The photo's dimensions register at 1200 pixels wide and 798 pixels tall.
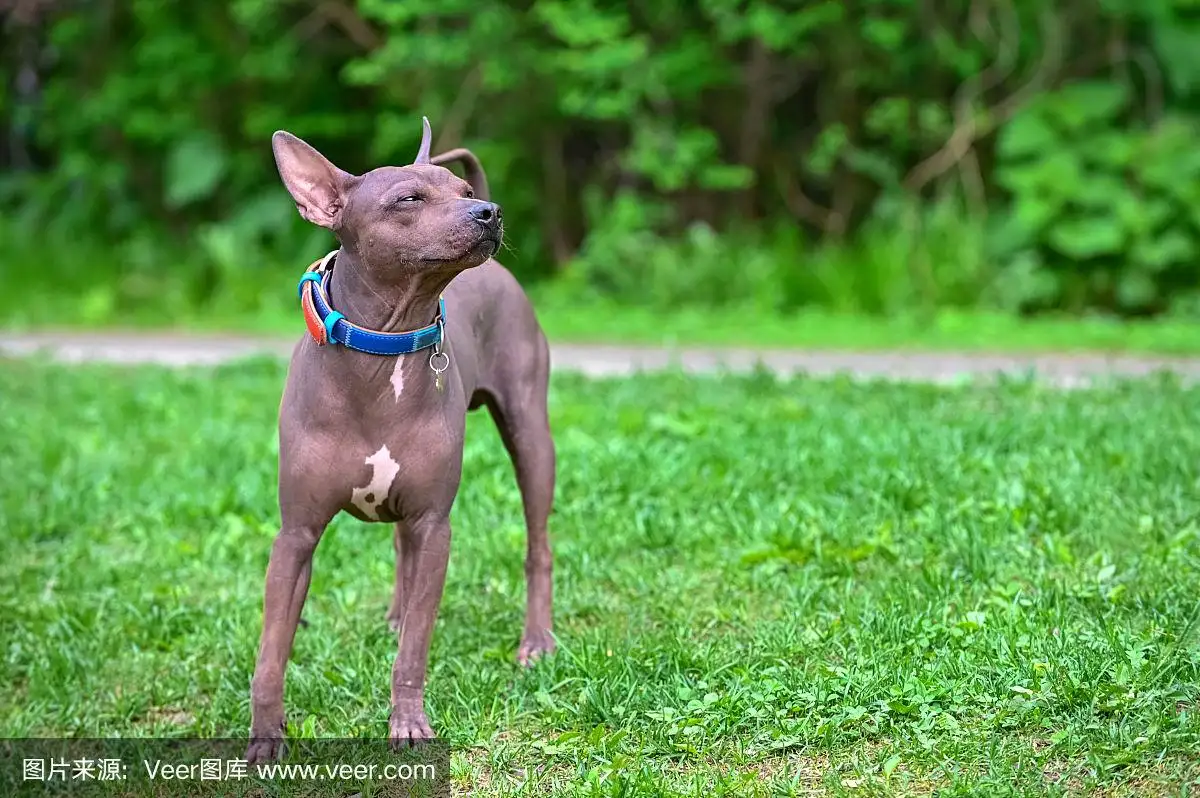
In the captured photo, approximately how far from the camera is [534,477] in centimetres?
473

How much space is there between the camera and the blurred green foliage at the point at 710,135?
482 inches

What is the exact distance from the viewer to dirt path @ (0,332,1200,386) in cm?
916

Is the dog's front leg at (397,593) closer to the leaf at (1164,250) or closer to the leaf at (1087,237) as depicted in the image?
the leaf at (1087,237)

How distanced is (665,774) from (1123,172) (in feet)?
32.9

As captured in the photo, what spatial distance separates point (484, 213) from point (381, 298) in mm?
388

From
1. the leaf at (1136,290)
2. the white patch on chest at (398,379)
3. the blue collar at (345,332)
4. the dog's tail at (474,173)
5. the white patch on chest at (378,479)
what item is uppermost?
the dog's tail at (474,173)

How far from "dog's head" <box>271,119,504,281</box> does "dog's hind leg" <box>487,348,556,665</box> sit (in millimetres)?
969

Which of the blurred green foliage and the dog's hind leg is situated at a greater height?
the blurred green foliage

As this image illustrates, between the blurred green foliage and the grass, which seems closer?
the grass

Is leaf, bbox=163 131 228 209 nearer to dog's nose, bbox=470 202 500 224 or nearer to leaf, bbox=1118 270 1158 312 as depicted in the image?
leaf, bbox=1118 270 1158 312

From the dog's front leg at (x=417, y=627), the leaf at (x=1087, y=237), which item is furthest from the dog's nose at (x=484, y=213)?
the leaf at (x=1087, y=237)

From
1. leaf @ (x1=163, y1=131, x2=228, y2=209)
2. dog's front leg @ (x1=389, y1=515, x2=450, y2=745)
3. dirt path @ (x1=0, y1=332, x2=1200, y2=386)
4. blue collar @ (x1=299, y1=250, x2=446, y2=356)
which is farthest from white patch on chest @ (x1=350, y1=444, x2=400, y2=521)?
leaf @ (x1=163, y1=131, x2=228, y2=209)

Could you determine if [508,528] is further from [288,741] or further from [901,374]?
[901,374]

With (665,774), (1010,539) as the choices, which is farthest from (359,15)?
(665,774)
